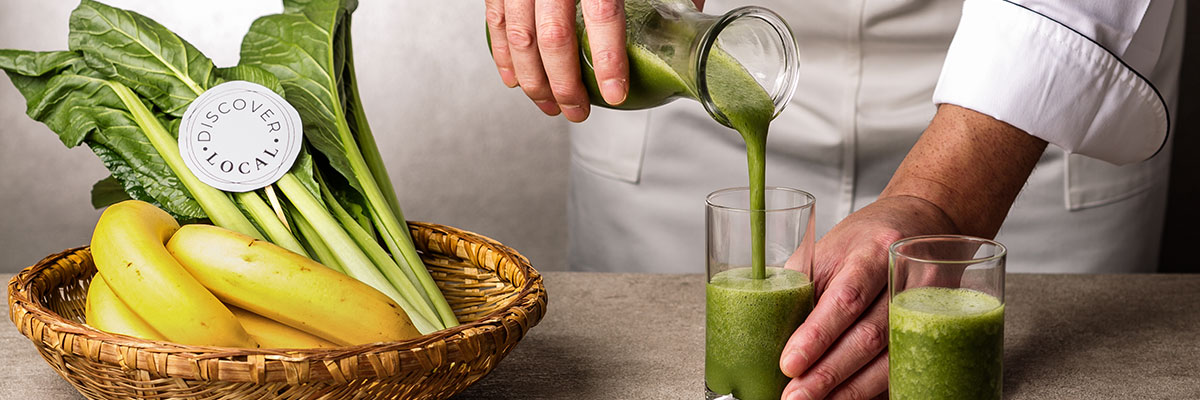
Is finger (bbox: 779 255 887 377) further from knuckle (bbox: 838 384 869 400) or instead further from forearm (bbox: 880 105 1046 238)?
A: forearm (bbox: 880 105 1046 238)

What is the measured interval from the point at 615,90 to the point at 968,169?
412mm

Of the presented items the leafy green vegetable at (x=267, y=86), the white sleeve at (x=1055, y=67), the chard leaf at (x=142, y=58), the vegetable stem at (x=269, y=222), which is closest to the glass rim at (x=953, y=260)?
the white sleeve at (x=1055, y=67)

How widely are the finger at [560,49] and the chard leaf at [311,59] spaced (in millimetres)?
264

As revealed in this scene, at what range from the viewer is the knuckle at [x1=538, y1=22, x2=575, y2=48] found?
932 mm

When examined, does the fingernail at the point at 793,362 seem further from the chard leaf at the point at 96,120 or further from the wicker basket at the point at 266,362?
the chard leaf at the point at 96,120

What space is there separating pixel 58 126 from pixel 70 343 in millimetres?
367

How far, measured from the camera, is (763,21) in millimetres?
857

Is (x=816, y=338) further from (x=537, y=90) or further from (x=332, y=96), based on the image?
(x=332, y=96)

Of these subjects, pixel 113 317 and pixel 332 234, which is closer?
pixel 113 317

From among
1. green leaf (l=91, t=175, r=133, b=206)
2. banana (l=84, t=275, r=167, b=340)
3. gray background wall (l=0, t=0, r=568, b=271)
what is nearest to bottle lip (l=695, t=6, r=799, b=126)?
banana (l=84, t=275, r=167, b=340)

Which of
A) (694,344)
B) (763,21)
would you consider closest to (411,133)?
(694,344)

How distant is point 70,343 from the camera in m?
0.81

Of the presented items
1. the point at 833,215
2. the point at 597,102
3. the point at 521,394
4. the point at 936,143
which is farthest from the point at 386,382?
the point at 833,215

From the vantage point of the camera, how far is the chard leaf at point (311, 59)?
3.67 feet
